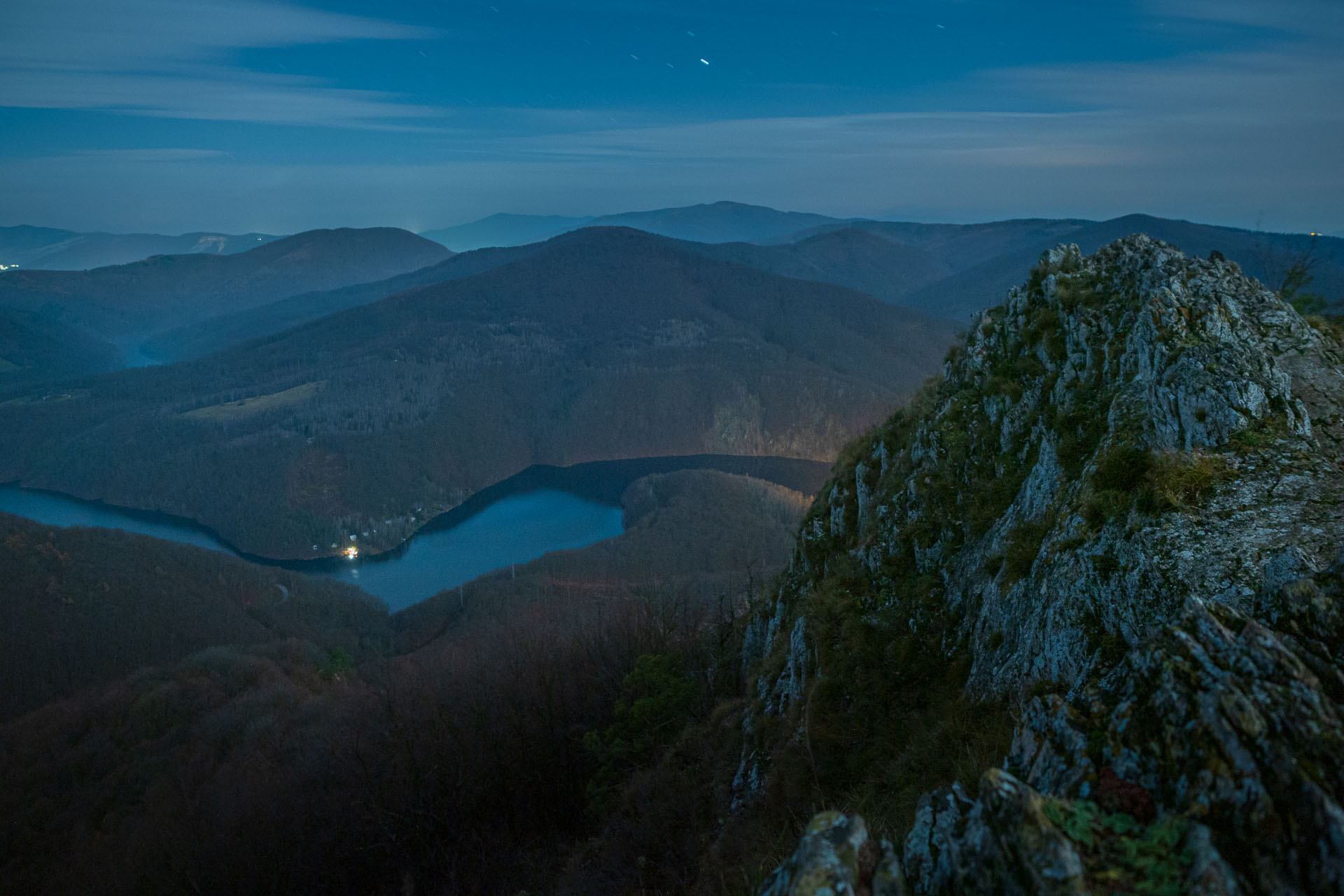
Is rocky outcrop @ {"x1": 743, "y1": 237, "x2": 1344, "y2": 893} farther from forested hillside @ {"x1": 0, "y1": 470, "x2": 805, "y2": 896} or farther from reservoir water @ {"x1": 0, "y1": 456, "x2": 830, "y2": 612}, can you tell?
reservoir water @ {"x1": 0, "y1": 456, "x2": 830, "y2": 612}

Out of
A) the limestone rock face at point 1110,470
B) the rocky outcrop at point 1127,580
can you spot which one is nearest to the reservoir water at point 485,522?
the limestone rock face at point 1110,470

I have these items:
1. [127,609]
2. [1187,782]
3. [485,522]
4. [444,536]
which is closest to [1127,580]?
[1187,782]

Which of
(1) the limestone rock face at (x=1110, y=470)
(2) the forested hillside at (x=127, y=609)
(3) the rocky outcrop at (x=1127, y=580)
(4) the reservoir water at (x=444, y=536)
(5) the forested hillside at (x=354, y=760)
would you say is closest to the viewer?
(3) the rocky outcrop at (x=1127, y=580)

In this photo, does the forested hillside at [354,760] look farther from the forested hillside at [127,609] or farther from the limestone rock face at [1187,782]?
the limestone rock face at [1187,782]

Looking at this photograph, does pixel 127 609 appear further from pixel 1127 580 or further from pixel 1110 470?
pixel 1127 580

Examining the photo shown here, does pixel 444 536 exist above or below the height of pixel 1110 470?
below

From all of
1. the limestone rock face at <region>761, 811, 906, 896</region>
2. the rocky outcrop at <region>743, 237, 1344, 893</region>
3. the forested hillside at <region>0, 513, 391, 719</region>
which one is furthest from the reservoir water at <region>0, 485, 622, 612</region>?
the limestone rock face at <region>761, 811, 906, 896</region>
